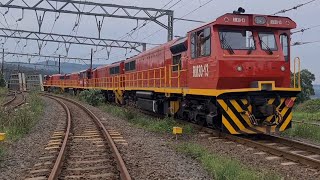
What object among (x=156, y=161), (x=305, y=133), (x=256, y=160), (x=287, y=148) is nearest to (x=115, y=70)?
(x=305, y=133)

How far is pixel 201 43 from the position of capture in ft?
39.5

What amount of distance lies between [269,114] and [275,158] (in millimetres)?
Result: 2606

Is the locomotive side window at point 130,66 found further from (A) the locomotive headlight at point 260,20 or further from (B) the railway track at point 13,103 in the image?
(A) the locomotive headlight at point 260,20

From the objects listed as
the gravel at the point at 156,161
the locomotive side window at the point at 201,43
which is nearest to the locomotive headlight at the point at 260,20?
the locomotive side window at the point at 201,43

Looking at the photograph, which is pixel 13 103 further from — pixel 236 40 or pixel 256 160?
pixel 256 160

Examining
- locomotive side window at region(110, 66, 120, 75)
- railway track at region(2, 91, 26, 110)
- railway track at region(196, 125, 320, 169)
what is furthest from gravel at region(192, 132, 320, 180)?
locomotive side window at region(110, 66, 120, 75)

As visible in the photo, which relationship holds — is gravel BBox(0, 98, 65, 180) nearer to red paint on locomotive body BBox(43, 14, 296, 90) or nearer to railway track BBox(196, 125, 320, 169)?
red paint on locomotive body BBox(43, 14, 296, 90)

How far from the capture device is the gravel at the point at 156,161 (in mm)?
7051

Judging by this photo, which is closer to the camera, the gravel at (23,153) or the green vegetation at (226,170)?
the green vegetation at (226,170)

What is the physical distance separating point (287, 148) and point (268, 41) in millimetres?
3406

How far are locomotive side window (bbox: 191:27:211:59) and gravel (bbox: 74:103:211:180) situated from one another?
2781mm

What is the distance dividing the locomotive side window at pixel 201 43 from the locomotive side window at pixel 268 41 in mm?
1566

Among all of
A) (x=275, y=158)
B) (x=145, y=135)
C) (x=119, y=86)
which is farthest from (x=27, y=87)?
(x=275, y=158)

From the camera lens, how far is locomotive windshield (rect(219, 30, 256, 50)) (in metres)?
11.2
